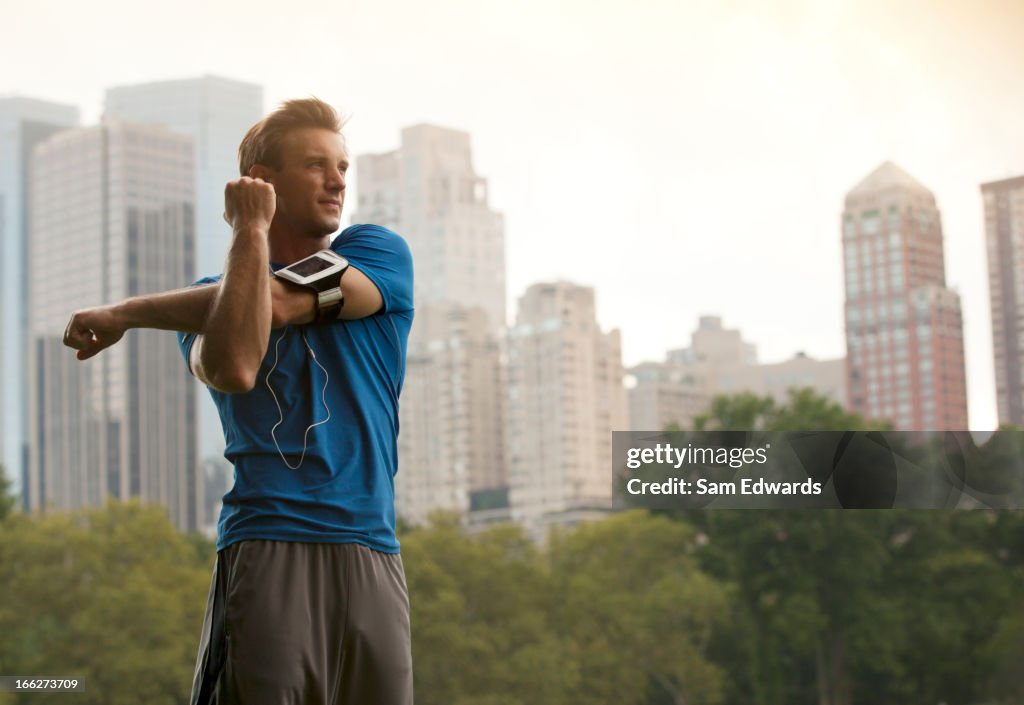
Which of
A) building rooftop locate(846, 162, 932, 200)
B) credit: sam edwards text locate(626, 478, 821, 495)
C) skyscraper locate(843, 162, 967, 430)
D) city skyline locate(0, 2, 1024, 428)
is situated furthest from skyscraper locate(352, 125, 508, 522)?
credit: sam edwards text locate(626, 478, 821, 495)

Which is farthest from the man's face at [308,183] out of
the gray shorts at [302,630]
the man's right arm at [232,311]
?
the gray shorts at [302,630]

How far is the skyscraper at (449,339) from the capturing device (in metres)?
27.5

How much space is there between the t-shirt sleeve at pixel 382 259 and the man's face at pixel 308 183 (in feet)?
0.06

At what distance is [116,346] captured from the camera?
3491cm

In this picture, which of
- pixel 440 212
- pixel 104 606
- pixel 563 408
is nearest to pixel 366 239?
pixel 104 606

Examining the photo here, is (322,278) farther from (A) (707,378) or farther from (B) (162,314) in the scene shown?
(A) (707,378)

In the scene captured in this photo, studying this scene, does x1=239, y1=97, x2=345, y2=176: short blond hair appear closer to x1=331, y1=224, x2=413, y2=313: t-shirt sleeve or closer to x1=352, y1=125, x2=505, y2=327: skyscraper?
x1=331, y1=224, x2=413, y2=313: t-shirt sleeve

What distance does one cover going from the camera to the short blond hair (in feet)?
3.28

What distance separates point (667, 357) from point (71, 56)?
12358 mm

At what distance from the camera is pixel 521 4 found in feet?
84.8

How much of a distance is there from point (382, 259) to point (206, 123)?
1496 inches

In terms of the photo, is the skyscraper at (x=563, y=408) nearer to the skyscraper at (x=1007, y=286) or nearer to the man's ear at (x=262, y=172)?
the skyscraper at (x=1007, y=286)

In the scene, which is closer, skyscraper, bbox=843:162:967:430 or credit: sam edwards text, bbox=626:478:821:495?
credit: sam edwards text, bbox=626:478:821:495

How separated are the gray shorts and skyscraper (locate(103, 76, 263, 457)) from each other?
113 feet
